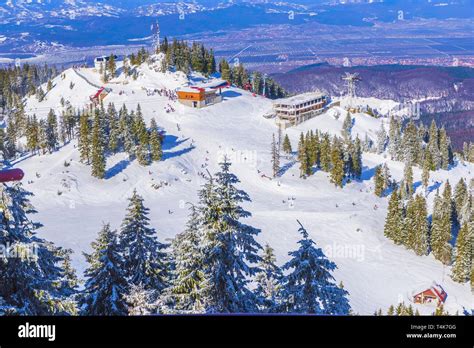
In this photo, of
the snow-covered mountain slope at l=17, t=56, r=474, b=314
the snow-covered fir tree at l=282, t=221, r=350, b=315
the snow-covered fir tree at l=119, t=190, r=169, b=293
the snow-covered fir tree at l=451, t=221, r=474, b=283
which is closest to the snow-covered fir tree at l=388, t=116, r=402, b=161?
the snow-covered mountain slope at l=17, t=56, r=474, b=314

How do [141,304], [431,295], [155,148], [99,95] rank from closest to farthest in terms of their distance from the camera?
[141,304], [431,295], [155,148], [99,95]

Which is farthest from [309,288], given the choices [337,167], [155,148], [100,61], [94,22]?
[94,22]

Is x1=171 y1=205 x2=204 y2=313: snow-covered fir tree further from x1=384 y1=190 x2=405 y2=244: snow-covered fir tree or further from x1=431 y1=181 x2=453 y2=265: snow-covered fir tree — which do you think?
x1=384 y1=190 x2=405 y2=244: snow-covered fir tree

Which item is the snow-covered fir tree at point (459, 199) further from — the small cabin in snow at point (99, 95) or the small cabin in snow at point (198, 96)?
the small cabin in snow at point (99, 95)

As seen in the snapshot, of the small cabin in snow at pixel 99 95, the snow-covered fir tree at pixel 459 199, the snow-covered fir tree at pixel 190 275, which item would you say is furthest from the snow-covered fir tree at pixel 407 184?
the small cabin in snow at pixel 99 95

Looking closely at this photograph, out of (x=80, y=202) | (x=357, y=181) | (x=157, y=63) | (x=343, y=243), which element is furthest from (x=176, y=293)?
(x=157, y=63)

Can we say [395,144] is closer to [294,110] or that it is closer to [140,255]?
[294,110]
